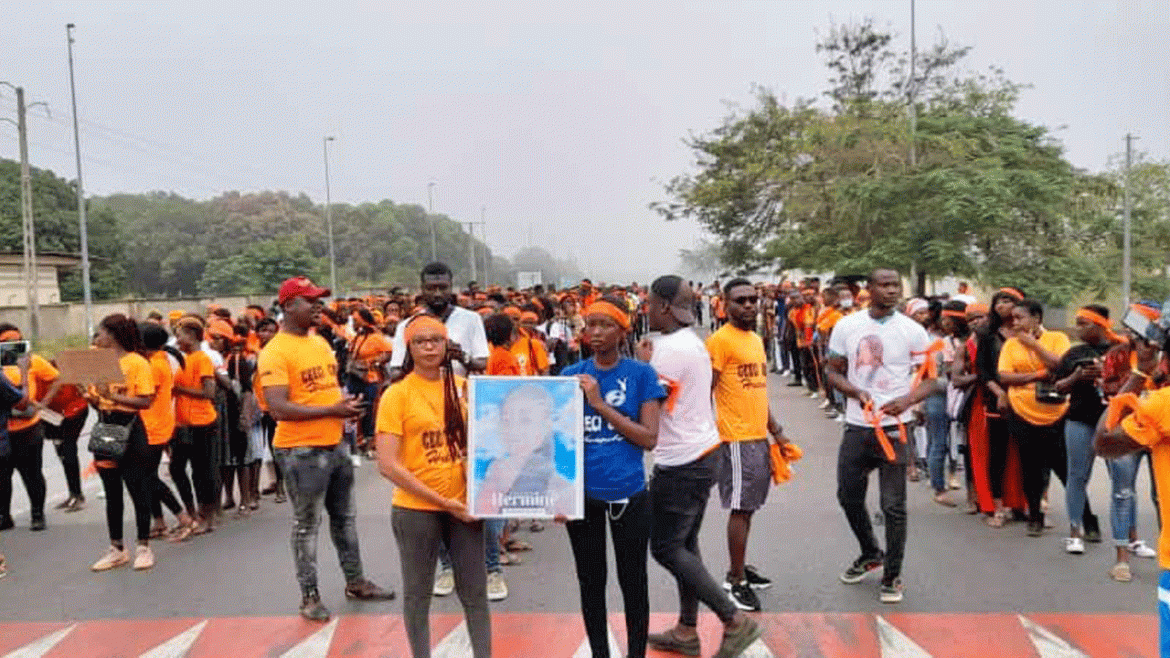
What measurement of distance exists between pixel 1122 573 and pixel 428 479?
4.45 meters

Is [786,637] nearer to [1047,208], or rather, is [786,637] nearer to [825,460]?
[825,460]

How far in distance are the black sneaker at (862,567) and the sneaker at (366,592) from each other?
2920mm

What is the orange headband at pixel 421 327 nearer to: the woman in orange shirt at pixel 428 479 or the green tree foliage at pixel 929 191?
the woman in orange shirt at pixel 428 479

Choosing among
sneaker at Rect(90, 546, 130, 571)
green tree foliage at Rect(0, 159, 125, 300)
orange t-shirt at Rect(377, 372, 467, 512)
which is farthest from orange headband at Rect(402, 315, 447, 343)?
green tree foliage at Rect(0, 159, 125, 300)

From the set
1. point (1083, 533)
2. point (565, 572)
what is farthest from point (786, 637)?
point (1083, 533)

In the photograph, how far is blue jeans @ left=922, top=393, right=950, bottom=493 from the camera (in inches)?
322

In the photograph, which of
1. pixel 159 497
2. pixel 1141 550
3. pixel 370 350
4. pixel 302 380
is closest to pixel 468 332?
pixel 302 380

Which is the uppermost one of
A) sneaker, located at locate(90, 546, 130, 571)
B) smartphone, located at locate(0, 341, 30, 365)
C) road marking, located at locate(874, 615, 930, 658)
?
smartphone, located at locate(0, 341, 30, 365)

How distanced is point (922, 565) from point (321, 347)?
13.8 feet

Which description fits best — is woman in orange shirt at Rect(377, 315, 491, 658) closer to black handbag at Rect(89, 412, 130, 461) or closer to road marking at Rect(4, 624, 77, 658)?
road marking at Rect(4, 624, 77, 658)

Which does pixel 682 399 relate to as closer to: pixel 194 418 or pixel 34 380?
pixel 194 418

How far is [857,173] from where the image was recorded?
2312 cm

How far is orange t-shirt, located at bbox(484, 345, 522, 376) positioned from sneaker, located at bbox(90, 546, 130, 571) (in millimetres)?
2966

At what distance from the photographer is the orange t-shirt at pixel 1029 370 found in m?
6.69
